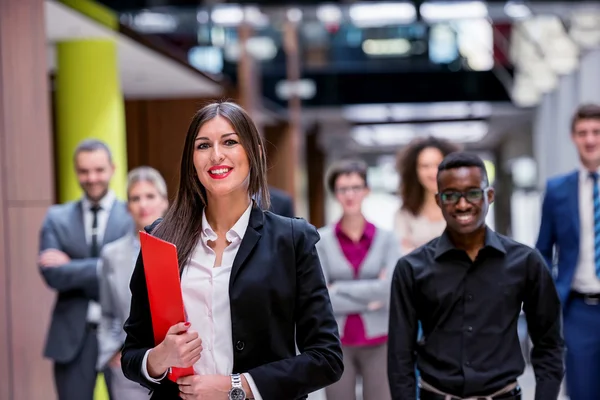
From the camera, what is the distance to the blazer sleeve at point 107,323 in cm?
469

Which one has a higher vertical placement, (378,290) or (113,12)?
(113,12)

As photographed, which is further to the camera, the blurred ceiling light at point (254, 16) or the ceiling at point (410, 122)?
the ceiling at point (410, 122)

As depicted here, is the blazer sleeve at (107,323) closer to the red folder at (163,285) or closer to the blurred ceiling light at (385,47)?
the red folder at (163,285)

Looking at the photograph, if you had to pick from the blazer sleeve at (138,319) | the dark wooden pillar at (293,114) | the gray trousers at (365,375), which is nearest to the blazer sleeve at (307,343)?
the blazer sleeve at (138,319)

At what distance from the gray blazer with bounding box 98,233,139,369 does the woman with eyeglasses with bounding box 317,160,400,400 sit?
1056mm

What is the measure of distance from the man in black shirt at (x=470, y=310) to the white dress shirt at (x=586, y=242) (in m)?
1.62

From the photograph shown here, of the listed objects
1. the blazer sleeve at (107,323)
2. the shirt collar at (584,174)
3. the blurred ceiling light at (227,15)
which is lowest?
the blazer sleeve at (107,323)

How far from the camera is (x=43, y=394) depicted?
216 inches

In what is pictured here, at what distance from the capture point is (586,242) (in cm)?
491

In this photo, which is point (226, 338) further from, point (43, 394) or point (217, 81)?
point (217, 81)

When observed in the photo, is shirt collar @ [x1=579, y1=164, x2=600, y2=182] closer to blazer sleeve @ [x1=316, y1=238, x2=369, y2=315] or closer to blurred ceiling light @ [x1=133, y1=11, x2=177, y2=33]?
blazer sleeve @ [x1=316, y1=238, x2=369, y2=315]

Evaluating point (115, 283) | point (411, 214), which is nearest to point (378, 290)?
point (411, 214)

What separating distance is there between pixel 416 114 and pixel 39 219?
18.6 metres

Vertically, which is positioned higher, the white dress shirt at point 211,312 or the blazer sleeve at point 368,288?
the white dress shirt at point 211,312
